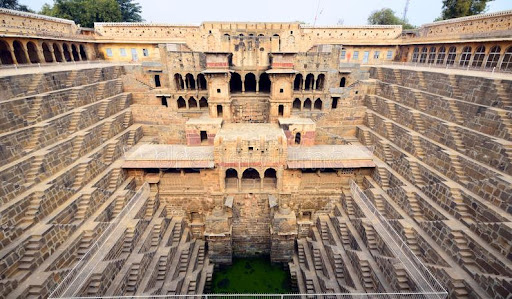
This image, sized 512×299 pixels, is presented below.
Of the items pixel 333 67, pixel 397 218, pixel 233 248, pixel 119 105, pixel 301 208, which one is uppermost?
pixel 333 67

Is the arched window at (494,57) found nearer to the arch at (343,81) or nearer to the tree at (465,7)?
the arch at (343,81)

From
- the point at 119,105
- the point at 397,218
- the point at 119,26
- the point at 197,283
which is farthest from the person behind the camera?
the point at 119,26

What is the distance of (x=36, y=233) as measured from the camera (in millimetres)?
9914

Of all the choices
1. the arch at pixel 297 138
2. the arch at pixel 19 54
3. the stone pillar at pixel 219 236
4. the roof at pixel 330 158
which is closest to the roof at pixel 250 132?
the arch at pixel 297 138

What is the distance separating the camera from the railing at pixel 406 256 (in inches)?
370

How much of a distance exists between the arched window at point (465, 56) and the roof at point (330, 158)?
17.1 m

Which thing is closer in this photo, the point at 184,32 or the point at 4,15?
the point at 4,15

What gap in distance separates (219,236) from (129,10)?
5030 cm

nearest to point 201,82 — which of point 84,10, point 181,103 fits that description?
point 181,103

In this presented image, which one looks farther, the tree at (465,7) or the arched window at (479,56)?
the tree at (465,7)

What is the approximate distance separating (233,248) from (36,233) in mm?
11458

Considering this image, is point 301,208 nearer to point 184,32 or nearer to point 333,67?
point 333,67

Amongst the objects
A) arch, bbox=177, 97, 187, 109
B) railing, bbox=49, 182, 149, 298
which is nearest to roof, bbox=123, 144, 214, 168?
railing, bbox=49, 182, 149, 298

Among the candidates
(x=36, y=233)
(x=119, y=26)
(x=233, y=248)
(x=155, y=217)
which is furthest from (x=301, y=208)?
(x=119, y=26)
